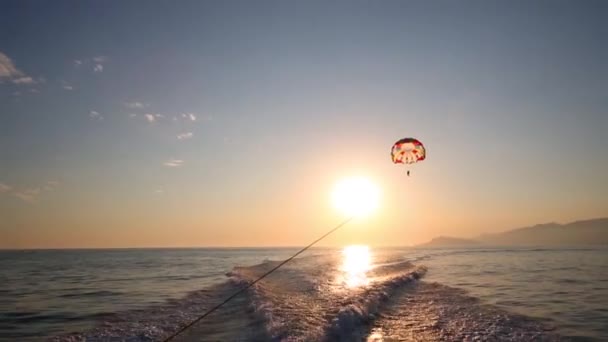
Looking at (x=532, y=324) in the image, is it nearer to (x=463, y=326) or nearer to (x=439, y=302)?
(x=463, y=326)

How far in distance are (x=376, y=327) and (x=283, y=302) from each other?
20.2ft

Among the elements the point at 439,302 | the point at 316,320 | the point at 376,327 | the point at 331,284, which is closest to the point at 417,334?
the point at 376,327

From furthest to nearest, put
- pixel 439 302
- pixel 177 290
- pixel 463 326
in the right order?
pixel 177 290 → pixel 439 302 → pixel 463 326

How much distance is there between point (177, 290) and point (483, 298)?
17778mm

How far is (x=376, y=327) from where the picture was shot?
12.5 m

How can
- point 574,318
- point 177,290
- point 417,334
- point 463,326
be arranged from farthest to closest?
point 177,290 < point 574,318 < point 463,326 < point 417,334

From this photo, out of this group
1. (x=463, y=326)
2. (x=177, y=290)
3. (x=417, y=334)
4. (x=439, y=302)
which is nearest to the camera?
(x=417, y=334)

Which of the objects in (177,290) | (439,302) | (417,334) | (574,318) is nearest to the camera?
(417,334)

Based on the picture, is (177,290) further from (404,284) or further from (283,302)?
(404,284)

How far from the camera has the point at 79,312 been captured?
17250 mm

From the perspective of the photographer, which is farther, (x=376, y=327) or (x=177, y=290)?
(x=177, y=290)

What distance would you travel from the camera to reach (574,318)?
13.4 meters

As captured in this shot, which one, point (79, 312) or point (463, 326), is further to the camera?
point (79, 312)

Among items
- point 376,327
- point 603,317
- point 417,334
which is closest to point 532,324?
point 603,317
